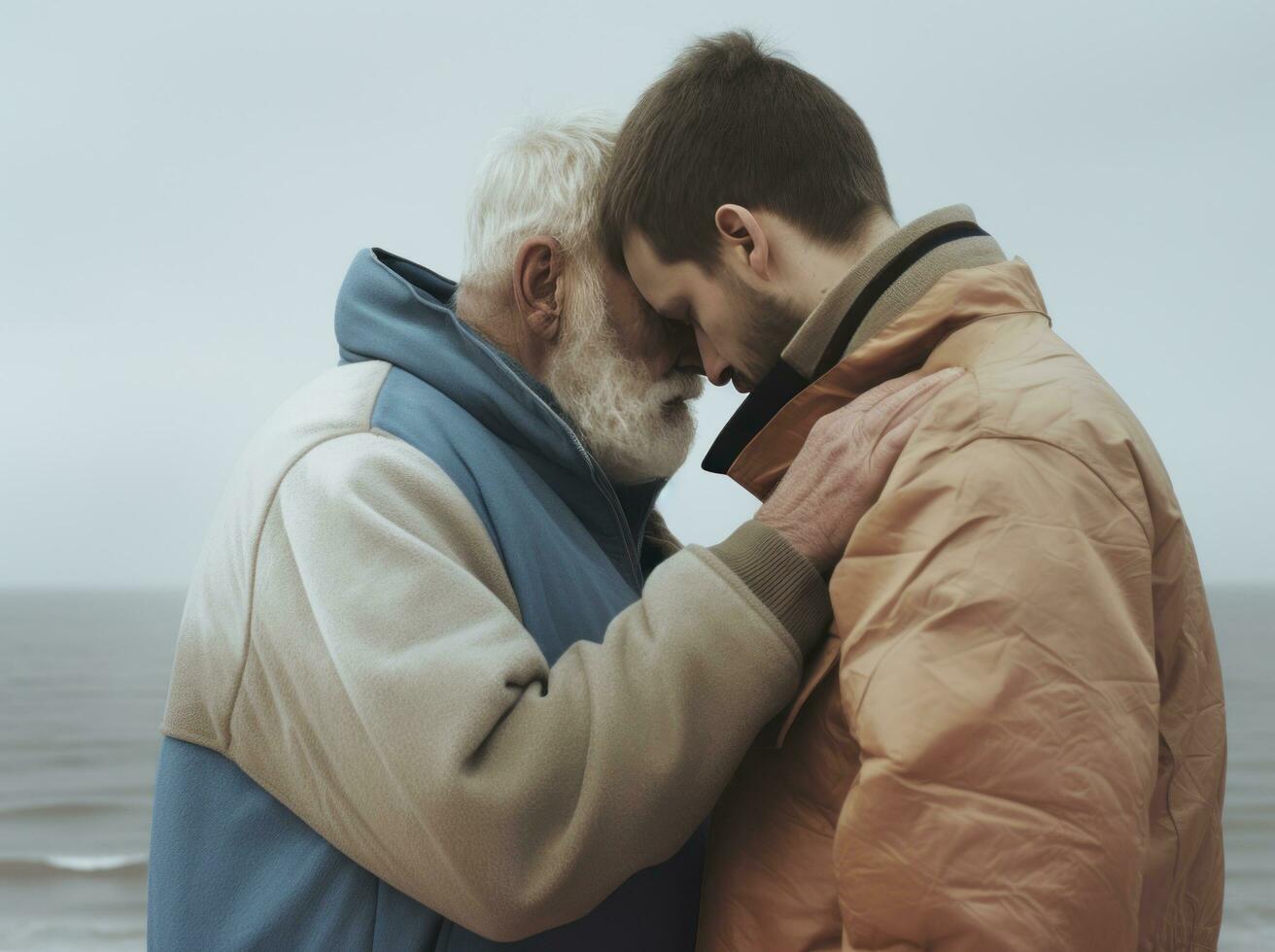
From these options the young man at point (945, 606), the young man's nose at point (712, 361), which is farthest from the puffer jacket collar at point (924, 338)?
the young man's nose at point (712, 361)

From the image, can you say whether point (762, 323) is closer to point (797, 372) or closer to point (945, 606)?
point (797, 372)

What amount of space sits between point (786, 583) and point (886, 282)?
0.36 m

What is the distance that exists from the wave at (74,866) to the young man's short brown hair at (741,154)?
7.91m

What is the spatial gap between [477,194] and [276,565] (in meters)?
0.79

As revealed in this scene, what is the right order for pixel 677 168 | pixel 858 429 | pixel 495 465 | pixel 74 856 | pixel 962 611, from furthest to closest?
1. pixel 74 856
2. pixel 495 465
3. pixel 677 168
4. pixel 858 429
5. pixel 962 611

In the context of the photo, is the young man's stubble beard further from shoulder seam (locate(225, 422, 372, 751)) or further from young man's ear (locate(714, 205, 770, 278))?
shoulder seam (locate(225, 422, 372, 751))

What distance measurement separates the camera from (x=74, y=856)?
8.97 m

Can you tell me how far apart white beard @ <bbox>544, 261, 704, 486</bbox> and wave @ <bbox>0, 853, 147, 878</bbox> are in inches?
294

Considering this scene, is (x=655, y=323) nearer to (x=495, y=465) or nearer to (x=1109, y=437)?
(x=495, y=465)

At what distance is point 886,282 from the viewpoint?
1392 mm

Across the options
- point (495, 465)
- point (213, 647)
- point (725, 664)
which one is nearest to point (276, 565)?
point (213, 647)

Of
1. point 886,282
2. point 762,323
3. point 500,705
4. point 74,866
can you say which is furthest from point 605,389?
point 74,866

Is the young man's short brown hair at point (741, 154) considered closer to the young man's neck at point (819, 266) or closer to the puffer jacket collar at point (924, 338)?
the young man's neck at point (819, 266)

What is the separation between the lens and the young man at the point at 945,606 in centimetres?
103
